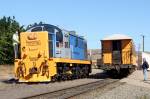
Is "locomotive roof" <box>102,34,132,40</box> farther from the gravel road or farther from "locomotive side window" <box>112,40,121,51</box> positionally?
the gravel road

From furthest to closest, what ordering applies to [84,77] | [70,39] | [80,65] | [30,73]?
1. [84,77]
2. [80,65]
3. [70,39]
4. [30,73]

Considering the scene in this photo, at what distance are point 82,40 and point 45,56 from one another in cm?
888

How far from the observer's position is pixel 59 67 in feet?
82.7

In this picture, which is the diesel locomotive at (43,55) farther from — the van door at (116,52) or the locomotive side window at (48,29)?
the van door at (116,52)

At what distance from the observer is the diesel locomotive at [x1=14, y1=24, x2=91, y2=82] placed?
24.3 m

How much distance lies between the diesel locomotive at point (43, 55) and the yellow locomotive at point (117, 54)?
235 inches

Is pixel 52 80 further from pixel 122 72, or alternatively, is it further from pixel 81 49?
pixel 122 72

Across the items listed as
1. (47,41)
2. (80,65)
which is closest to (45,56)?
(47,41)

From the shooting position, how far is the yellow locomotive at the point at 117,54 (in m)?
32.5

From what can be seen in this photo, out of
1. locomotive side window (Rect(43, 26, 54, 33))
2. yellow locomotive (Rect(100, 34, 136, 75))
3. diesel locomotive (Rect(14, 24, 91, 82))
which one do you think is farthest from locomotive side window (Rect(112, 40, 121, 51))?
locomotive side window (Rect(43, 26, 54, 33))

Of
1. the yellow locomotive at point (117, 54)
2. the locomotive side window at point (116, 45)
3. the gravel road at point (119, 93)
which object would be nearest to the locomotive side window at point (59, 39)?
the gravel road at point (119, 93)

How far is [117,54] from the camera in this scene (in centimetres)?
3325

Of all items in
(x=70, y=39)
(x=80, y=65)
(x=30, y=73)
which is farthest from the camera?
(x=80, y=65)

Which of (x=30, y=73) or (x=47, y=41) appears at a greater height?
(x=47, y=41)
